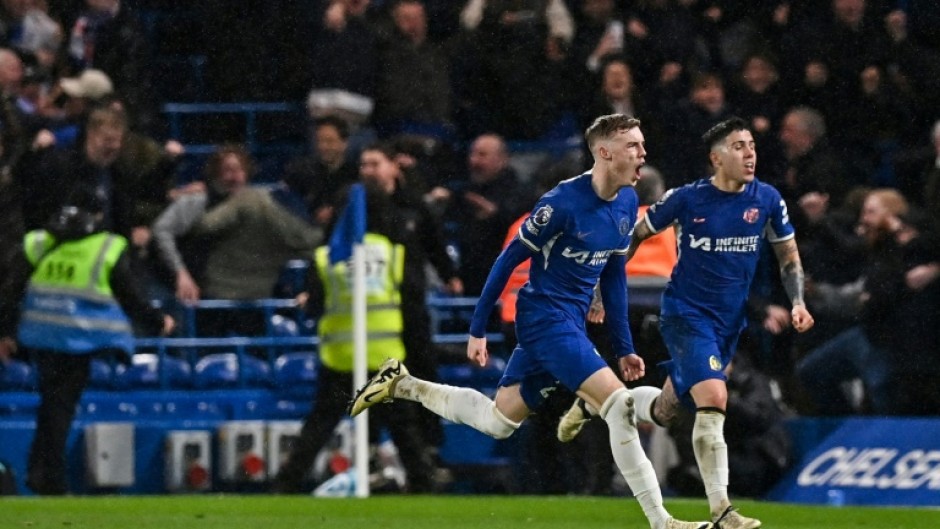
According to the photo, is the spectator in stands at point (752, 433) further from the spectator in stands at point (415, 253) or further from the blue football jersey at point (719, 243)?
the blue football jersey at point (719, 243)

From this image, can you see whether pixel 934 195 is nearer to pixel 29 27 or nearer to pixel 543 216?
Result: pixel 543 216

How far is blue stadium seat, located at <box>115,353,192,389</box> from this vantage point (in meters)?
15.1

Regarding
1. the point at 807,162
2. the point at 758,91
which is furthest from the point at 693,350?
the point at 758,91

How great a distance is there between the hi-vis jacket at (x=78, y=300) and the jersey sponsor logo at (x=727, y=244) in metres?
5.06

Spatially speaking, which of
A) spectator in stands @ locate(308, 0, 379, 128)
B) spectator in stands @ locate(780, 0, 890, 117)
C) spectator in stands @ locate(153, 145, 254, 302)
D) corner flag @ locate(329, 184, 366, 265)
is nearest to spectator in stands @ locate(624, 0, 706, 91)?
spectator in stands @ locate(780, 0, 890, 117)

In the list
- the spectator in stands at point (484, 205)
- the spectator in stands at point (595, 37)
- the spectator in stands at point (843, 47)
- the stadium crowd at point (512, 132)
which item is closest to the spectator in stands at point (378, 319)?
the stadium crowd at point (512, 132)

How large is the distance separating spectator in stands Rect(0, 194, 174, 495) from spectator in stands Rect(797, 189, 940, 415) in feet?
16.1

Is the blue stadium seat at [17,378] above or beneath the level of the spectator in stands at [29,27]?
beneath

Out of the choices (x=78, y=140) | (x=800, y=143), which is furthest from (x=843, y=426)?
(x=78, y=140)

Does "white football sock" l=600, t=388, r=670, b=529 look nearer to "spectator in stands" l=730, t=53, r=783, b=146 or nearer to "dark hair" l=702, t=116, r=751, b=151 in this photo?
"dark hair" l=702, t=116, r=751, b=151

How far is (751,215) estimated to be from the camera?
10.1 meters

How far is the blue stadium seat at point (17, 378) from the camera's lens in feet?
49.5

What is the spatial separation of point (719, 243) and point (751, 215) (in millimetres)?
230

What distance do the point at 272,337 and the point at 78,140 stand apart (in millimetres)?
2178
